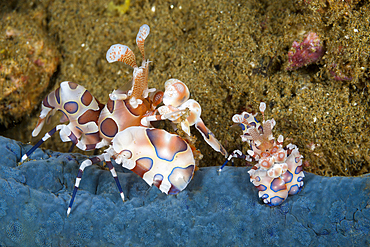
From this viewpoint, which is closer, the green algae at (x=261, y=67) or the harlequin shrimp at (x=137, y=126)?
the harlequin shrimp at (x=137, y=126)

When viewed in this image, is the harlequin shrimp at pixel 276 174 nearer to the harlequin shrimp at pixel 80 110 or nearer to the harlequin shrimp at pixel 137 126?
the harlequin shrimp at pixel 137 126

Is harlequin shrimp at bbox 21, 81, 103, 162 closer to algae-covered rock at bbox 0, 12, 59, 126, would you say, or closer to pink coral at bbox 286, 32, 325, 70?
algae-covered rock at bbox 0, 12, 59, 126

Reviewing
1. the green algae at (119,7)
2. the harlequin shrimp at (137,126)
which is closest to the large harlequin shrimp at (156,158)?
the harlequin shrimp at (137,126)

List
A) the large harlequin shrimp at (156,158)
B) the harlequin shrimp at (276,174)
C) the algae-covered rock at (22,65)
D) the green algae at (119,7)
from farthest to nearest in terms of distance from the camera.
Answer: the green algae at (119,7) → the algae-covered rock at (22,65) → the large harlequin shrimp at (156,158) → the harlequin shrimp at (276,174)

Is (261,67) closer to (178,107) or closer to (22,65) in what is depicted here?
(178,107)

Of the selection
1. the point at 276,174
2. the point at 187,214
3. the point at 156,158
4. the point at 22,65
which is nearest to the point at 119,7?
the point at 22,65

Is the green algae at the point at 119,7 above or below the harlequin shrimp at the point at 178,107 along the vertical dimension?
above

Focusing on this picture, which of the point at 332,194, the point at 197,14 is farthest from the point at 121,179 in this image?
the point at 197,14

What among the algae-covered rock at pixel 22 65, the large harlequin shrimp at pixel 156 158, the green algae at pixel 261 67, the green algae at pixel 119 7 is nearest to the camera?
the large harlequin shrimp at pixel 156 158
